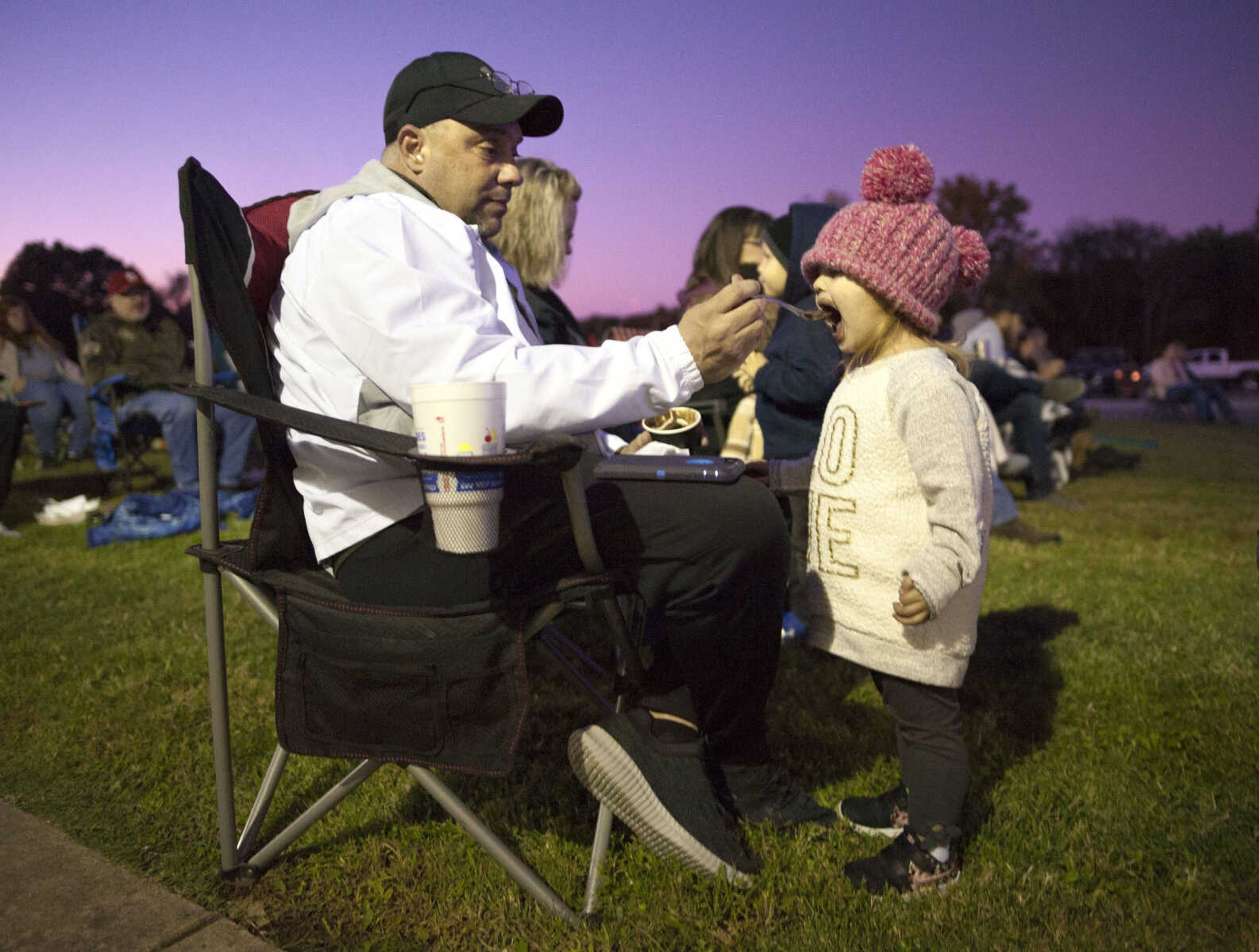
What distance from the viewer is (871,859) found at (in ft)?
6.63

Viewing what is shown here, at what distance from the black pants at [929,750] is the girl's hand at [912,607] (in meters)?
0.26

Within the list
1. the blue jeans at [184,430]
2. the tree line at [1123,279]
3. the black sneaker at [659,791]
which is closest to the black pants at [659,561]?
the black sneaker at [659,791]

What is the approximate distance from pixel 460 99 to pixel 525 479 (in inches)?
35.3

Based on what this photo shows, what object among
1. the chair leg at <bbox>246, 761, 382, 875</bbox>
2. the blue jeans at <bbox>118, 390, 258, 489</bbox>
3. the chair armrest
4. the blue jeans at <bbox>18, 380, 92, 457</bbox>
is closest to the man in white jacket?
the chair armrest

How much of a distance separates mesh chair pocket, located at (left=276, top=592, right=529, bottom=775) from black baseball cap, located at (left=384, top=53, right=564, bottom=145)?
1.10 metres

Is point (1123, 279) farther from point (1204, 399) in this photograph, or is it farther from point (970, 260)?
point (970, 260)

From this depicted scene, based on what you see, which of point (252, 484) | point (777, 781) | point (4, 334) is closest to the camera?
point (777, 781)

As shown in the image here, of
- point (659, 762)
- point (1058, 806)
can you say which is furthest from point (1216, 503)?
point (659, 762)

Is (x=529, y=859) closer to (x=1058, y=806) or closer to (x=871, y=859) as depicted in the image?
(x=871, y=859)

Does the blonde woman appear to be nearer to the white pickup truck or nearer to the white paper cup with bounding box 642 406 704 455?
the white paper cup with bounding box 642 406 704 455

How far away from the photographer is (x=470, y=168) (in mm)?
2119

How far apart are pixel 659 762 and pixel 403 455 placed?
88 cm

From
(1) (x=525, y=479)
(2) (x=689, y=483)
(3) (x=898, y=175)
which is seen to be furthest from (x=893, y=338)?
(1) (x=525, y=479)

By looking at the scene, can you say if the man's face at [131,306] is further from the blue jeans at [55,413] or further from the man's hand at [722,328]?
the man's hand at [722,328]
